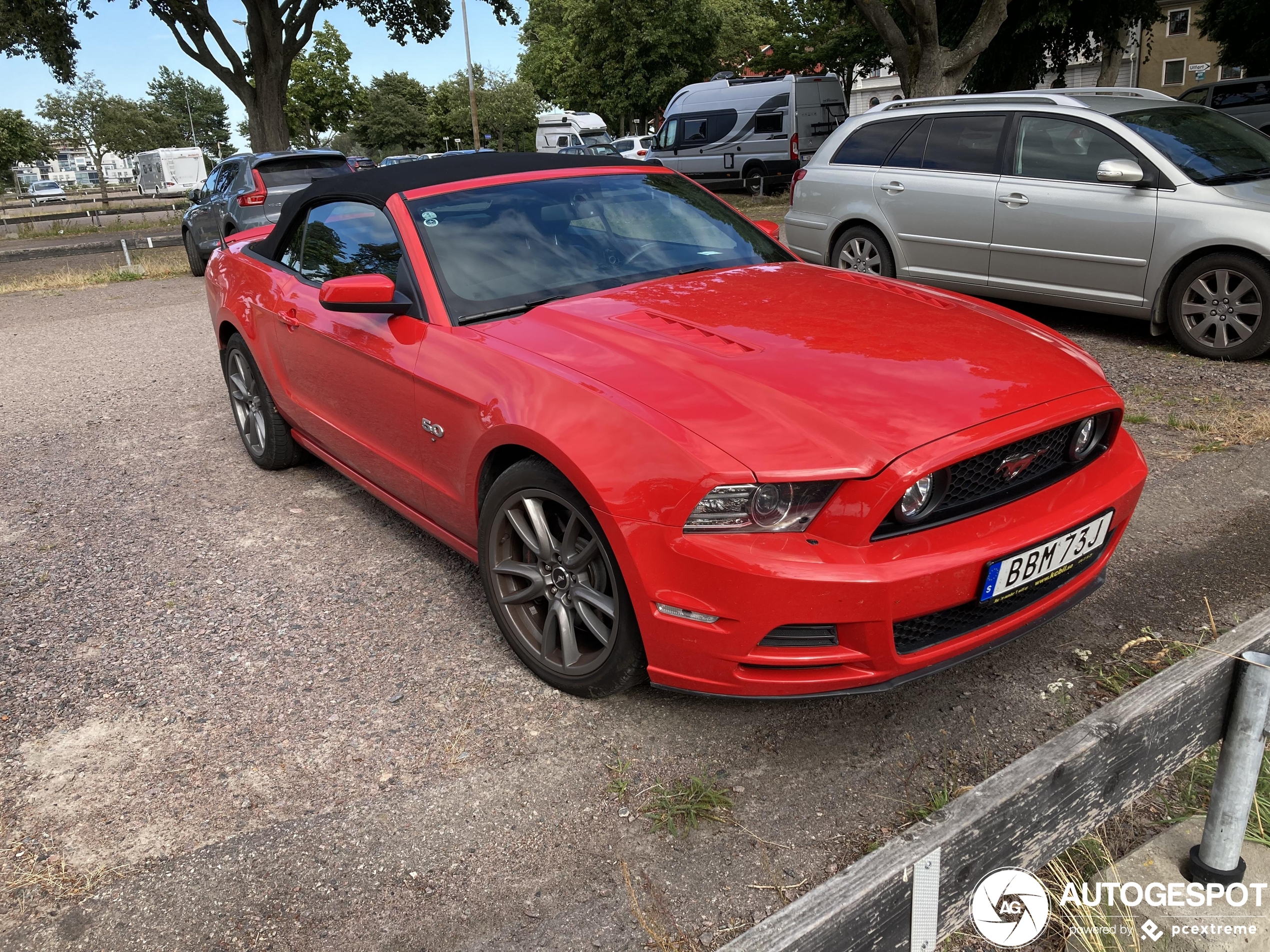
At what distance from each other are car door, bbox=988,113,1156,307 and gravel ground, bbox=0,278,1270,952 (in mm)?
2387

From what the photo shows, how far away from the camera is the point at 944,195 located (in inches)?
300

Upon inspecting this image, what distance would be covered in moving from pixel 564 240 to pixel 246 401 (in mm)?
2552

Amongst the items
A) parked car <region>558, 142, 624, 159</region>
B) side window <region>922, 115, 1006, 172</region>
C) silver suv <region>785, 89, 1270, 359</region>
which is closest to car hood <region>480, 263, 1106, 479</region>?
silver suv <region>785, 89, 1270, 359</region>

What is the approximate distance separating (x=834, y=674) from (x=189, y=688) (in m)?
2.13

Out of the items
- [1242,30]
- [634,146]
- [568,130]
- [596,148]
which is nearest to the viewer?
[1242,30]

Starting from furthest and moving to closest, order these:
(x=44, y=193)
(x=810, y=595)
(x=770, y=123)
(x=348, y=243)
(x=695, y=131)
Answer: (x=44, y=193), (x=695, y=131), (x=770, y=123), (x=348, y=243), (x=810, y=595)

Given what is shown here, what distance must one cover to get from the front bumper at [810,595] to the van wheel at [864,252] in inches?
230

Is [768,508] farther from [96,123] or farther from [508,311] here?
[96,123]

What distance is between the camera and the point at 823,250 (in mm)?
8656

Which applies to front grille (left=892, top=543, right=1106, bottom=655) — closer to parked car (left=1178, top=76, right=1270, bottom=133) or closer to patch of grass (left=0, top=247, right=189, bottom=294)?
patch of grass (left=0, top=247, right=189, bottom=294)

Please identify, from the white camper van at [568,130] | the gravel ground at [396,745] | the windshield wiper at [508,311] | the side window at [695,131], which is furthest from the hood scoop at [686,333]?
the white camper van at [568,130]

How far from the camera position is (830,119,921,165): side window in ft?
26.7

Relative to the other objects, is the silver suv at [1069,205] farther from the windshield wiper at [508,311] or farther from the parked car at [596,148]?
the parked car at [596,148]

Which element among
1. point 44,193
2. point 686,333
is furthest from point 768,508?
point 44,193
